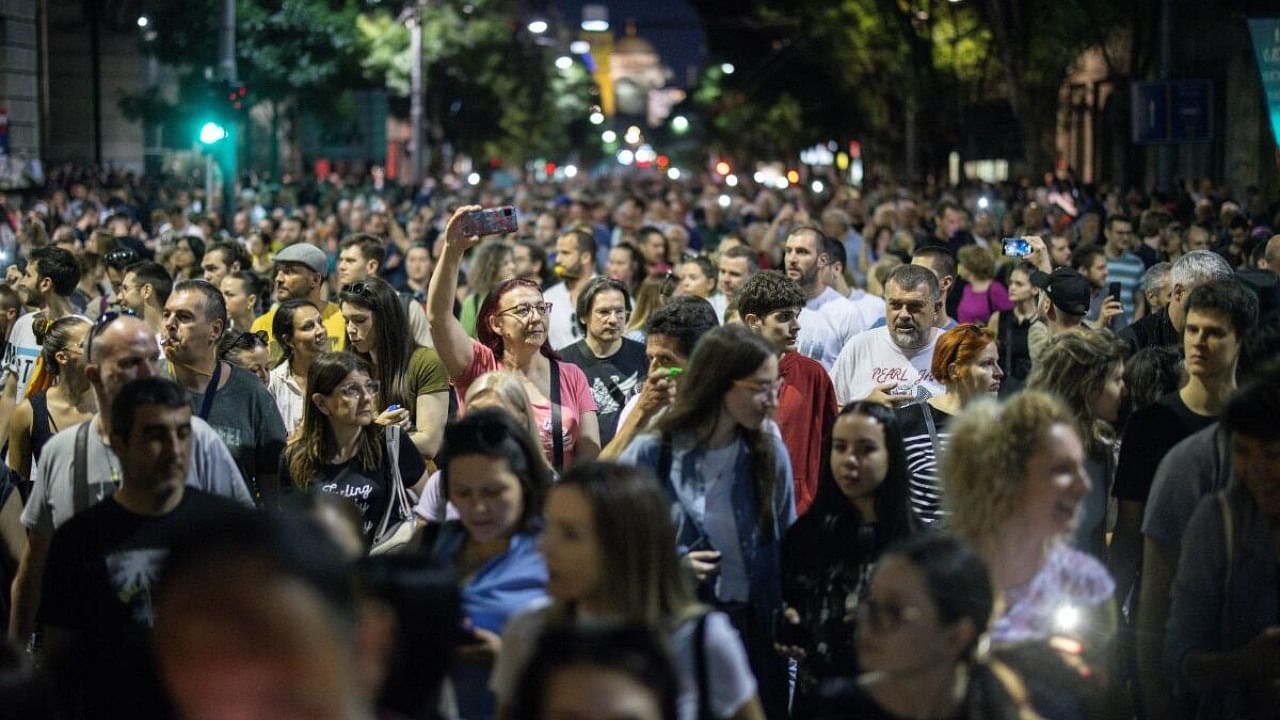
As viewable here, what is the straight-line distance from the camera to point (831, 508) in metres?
5.55

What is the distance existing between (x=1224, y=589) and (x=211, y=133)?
18.3 metres

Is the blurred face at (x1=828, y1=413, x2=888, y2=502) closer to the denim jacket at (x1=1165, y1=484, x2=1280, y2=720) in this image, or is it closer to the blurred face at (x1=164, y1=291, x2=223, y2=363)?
the denim jacket at (x1=1165, y1=484, x2=1280, y2=720)

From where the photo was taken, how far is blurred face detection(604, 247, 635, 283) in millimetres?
14070

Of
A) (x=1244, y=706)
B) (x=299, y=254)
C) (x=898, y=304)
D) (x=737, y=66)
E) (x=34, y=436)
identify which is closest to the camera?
(x=1244, y=706)

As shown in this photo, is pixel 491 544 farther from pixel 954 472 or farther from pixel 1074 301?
pixel 1074 301

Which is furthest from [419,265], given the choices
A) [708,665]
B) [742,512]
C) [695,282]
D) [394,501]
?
[708,665]

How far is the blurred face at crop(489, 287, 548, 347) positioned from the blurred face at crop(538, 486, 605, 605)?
11.9 feet

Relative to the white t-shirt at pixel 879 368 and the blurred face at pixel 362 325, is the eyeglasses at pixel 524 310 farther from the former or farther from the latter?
the white t-shirt at pixel 879 368

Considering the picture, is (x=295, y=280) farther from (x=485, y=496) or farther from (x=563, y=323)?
(x=485, y=496)

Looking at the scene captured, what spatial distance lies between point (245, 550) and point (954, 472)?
2.54 m

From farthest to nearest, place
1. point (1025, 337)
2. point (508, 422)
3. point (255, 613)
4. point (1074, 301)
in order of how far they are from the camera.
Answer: point (1025, 337) → point (1074, 301) → point (508, 422) → point (255, 613)

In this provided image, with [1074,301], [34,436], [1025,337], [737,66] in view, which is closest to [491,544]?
[34,436]

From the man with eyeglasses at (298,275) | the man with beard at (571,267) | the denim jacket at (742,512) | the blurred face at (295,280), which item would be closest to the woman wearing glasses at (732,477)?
the denim jacket at (742,512)

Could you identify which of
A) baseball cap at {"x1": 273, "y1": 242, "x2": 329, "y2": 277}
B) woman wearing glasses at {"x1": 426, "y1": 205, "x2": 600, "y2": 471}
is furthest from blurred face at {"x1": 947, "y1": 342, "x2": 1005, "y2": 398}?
baseball cap at {"x1": 273, "y1": 242, "x2": 329, "y2": 277}
